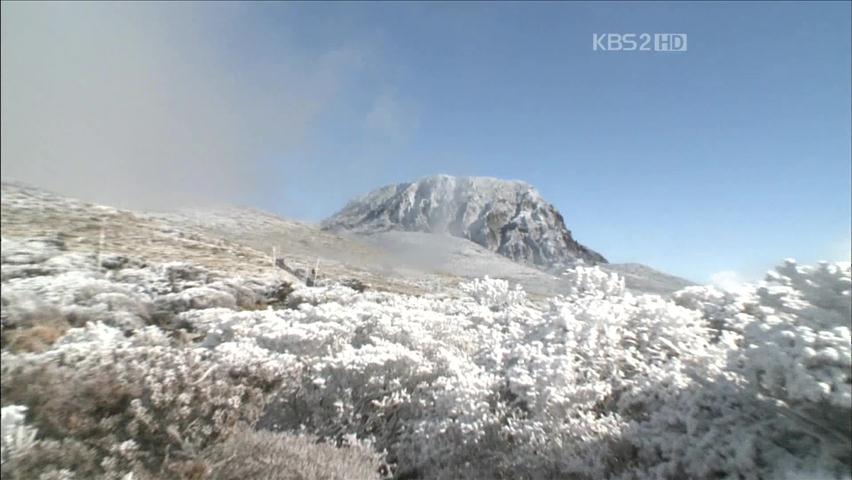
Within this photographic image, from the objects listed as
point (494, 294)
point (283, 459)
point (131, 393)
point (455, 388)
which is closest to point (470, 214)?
point (494, 294)

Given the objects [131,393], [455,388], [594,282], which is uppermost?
[594,282]

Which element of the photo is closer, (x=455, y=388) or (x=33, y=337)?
(x=33, y=337)

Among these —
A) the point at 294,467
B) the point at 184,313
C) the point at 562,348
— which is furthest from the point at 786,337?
the point at 184,313

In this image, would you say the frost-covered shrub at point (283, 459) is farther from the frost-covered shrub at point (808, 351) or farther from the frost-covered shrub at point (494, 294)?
the frost-covered shrub at point (494, 294)

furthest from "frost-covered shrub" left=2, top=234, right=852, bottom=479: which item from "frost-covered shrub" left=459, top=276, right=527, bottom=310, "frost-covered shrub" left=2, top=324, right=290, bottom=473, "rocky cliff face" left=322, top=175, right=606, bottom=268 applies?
"frost-covered shrub" left=459, top=276, right=527, bottom=310

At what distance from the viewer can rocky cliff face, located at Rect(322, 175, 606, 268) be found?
6.21m

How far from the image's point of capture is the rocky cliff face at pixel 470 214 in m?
6.21

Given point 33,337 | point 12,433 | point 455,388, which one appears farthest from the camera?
point 455,388

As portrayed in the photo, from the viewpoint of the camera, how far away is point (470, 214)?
648 cm

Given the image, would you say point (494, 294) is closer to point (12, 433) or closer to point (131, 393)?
point (131, 393)

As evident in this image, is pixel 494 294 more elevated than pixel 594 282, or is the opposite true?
pixel 594 282

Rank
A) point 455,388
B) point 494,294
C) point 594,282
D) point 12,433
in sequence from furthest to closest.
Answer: point 494,294
point 594,282
point 455,388
point 12,433

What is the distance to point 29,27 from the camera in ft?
9.55

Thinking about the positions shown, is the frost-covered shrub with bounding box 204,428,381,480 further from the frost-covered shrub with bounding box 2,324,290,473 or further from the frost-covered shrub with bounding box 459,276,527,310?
the frost-covered shrub with bounding box 459,276,527,310
